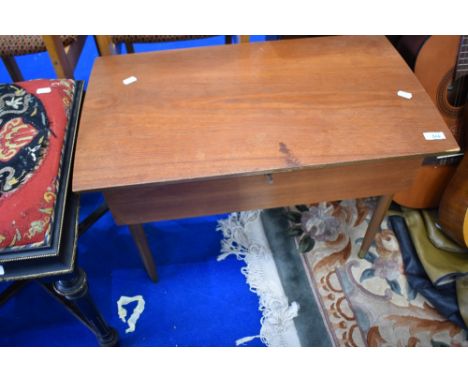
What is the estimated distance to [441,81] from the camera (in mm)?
1063

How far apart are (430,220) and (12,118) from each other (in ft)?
4.17

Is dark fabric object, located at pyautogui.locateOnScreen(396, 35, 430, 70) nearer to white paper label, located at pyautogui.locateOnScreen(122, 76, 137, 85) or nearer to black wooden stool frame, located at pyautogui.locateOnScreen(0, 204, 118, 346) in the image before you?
white paper label, located at pyautogui.locateOnScreen(122, 76, 137, 85)

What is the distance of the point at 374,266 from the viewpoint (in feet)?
3.99

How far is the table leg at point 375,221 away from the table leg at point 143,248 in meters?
0.67

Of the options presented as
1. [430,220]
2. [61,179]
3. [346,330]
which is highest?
[61,179]

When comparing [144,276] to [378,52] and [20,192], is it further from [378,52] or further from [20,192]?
[378,52]

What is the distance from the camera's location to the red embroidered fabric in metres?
0.70

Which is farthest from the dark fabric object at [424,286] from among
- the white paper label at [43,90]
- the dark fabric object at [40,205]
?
the white paper label at [43,90]

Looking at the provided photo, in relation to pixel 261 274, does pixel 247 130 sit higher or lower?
higher

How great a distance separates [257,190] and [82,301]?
0.47 meters

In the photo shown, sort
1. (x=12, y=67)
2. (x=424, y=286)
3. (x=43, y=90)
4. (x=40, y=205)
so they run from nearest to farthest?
1. (x=40, y=205)
2. (x=43, y=90)
3. (x=424, y=286)
4. (x=12, y=67)

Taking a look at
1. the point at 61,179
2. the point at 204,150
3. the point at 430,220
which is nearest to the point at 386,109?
the point at 204,150

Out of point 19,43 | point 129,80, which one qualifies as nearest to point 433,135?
point 129,80

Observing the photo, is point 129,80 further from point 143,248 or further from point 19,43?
point 19,43
